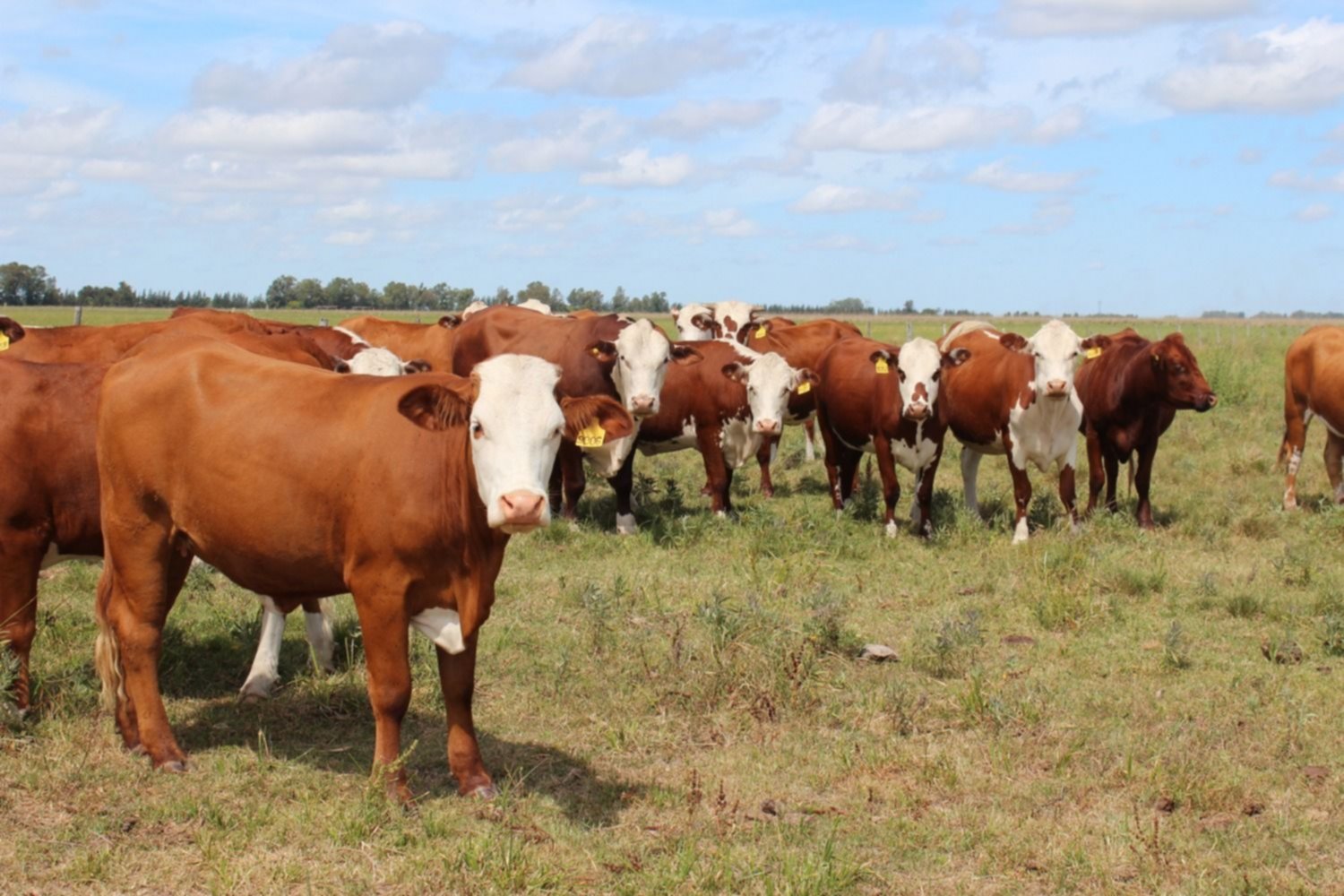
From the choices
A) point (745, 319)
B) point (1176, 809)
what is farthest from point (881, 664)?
point (745, 319)

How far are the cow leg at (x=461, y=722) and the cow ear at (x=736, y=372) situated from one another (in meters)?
7.99

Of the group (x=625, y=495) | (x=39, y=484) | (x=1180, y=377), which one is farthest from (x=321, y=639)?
(x=1180, y=377)

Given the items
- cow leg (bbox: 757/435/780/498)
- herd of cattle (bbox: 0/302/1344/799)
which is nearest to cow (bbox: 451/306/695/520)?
cow leg (bbox: 757/435/780/498)

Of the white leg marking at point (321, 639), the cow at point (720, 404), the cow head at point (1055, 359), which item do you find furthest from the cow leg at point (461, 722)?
the cow head at point (1055, 359)

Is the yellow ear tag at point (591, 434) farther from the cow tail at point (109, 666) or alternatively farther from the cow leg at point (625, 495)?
the cow leg at point (625, 495)

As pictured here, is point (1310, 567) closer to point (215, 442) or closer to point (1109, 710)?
point (1109, 710)

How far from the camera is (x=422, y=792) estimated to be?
5941 millimetres

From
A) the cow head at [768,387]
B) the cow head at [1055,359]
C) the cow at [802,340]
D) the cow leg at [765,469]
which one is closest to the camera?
the cow head at [1055,359]

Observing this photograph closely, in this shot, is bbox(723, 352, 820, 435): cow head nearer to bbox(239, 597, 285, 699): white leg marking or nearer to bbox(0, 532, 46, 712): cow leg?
bbox(239, 597, 285, 699): white leg marking

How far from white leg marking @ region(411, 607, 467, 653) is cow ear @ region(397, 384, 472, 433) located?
2.54 feet

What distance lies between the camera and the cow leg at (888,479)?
41.1 ft

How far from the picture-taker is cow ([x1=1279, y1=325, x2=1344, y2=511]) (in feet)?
44.6

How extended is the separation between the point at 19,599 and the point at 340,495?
204cm

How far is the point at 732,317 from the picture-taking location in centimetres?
1984
